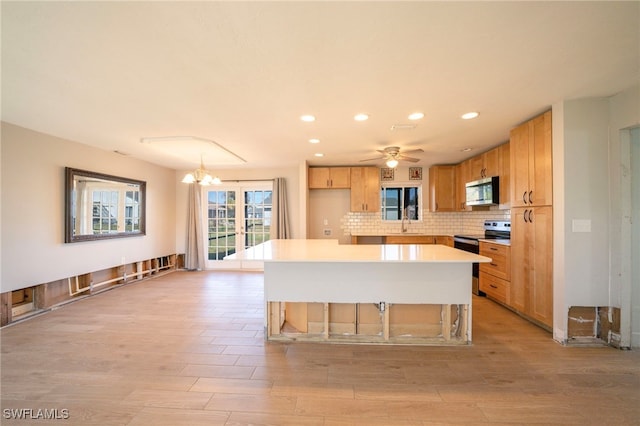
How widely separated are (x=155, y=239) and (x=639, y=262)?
7.11 metres

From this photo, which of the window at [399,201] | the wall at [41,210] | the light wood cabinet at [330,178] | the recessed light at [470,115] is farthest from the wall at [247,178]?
the recessed light at [470,115]

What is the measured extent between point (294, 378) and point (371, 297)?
1015 millimetres

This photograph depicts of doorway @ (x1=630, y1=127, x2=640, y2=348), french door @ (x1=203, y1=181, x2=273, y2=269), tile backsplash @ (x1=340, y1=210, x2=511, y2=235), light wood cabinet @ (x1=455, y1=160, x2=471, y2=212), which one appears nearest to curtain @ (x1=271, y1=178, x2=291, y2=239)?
french door @ (x1=203, y1=181, x2=273, y2=269)

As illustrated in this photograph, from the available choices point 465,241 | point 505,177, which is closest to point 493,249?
point 465,241

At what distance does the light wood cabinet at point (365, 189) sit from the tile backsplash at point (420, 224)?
0.36 meters

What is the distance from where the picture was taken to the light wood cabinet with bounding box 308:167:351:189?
18.3ft

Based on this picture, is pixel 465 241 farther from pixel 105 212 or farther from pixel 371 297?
pixel 105 212

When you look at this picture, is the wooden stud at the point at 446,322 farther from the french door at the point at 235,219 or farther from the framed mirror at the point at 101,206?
the framed mirror at the point at 101,206

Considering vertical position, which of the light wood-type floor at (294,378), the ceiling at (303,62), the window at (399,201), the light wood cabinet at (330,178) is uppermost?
the ceiling at (303,62)

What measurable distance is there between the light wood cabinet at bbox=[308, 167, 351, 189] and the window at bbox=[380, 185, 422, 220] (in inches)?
35.8

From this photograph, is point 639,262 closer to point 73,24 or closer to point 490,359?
point 490,359

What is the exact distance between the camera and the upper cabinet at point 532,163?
276 cm

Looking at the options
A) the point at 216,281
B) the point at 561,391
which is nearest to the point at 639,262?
the point at 561,391

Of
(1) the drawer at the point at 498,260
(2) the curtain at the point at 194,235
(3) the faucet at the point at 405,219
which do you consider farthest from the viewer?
(2) the curtain at the point at 194,235
